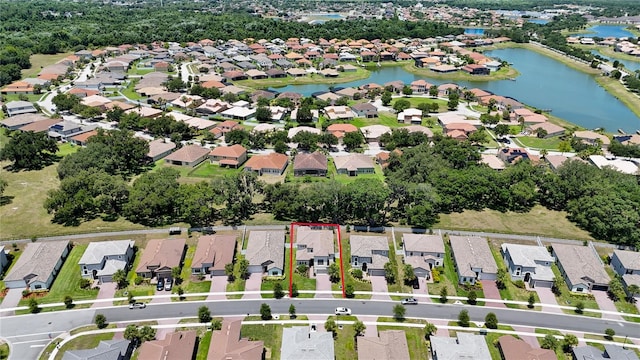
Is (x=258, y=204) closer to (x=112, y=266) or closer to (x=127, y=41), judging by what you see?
(x=112, y=266)

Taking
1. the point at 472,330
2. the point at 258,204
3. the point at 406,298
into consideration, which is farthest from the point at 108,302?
the point at 472,330

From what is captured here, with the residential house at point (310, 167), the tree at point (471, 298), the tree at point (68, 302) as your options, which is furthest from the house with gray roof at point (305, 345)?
the residential house at point (310, 167)

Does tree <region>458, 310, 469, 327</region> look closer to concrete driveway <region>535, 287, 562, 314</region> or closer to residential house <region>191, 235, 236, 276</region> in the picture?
concrete driveway <region>535, 287, 562, 314</region>

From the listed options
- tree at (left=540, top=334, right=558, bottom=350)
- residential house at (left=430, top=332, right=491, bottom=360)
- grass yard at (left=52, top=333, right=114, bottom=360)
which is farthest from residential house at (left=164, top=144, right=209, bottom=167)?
tree at (left=540, top=334, right=558, bottom=350)

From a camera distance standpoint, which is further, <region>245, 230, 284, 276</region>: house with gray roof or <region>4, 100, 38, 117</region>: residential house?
<region>4, 100, 38, 117</region>: residential house

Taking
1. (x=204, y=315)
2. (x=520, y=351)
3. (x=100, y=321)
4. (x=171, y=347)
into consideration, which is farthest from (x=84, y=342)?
(x=520, y=351)

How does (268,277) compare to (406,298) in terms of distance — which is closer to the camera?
(406,298)
